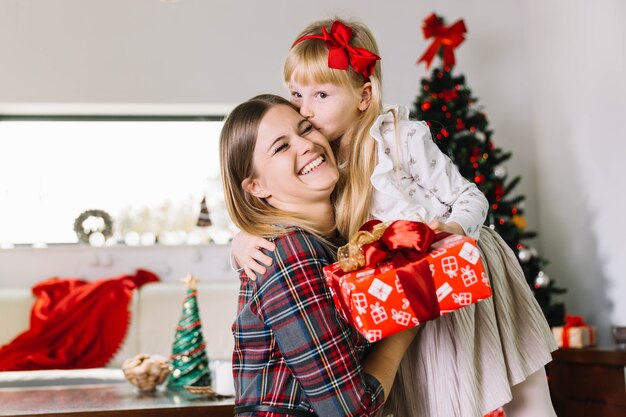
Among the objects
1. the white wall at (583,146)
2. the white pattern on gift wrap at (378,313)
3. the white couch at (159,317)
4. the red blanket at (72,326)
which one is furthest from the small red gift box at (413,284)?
the red blanket at (72,326)

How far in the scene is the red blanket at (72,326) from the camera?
3667 millimetres

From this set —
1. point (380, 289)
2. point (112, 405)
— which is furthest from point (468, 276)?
point (112, 405)

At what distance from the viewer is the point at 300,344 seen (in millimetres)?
1305

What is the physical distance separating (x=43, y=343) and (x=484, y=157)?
2.41 meters

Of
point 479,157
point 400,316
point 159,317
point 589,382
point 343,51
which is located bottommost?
point 589,382

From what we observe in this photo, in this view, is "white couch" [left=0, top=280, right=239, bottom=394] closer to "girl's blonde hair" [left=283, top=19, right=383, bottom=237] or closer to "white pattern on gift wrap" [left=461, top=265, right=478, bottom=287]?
"girl's blonde hair" [left=283, top=19, right=383, bottom=237]

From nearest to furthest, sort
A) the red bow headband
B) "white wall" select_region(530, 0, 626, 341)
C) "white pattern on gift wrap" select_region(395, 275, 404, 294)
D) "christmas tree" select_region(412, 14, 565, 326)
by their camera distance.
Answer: "white pattern on gift wrap" select_region(395, 275, 404, 294) → the red bow headband → "white wall" select_region(530, 0, 626, 341) → "christmas tree" select_region(412, 14, 565, 326)

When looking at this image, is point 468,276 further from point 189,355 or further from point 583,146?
point 583,146

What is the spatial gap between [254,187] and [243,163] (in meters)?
0.06

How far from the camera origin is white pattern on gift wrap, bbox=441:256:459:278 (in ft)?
3.94

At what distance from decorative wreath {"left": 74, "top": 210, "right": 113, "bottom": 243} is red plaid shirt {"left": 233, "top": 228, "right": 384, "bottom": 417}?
307 cm

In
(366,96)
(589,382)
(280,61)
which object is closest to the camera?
(366,96)

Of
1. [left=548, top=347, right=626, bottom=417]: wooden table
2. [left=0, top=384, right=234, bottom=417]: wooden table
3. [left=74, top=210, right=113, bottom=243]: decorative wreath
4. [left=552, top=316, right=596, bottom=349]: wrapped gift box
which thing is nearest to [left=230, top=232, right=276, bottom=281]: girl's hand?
[left=0, top=384, right=234, bottom=417]: wooden table

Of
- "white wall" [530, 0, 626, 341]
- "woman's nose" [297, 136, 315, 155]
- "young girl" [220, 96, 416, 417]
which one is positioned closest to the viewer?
"young girl" [220, 96, 416, 417]
